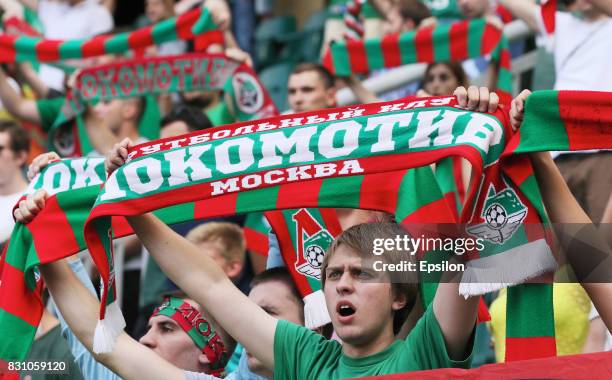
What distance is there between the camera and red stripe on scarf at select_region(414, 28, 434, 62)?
6.95 meters

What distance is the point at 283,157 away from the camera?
4168 millimetres

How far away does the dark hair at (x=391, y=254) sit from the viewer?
3.77 metres

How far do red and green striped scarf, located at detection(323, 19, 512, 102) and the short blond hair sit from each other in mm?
1403

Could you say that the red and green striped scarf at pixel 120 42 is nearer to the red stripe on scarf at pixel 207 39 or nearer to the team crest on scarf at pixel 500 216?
the red stripe on scarf at pixel 207 39

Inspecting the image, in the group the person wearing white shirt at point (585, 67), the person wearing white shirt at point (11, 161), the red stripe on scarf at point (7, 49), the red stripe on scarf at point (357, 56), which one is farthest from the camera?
the red stripe on scarf at point (7, 49)

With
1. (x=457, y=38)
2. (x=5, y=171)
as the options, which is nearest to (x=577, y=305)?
(x=457, y=38)

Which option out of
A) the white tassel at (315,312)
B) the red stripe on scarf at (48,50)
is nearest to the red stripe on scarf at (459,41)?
the red stripe on scarf at (48,50)

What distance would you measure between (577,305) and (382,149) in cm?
120

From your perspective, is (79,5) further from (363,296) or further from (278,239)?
(363,296)

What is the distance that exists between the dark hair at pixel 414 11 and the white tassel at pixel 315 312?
3515mm

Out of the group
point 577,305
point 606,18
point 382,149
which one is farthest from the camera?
point 606,18

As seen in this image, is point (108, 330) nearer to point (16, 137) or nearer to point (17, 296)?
point (17, 296)

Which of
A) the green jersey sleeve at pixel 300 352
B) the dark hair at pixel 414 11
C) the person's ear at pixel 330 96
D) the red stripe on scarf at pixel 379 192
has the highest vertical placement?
the dark hair at pixel 414 11

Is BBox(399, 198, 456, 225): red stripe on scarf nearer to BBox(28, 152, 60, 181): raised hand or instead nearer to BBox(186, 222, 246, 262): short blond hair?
BBox(28, 152, 60, 181): raised hand
